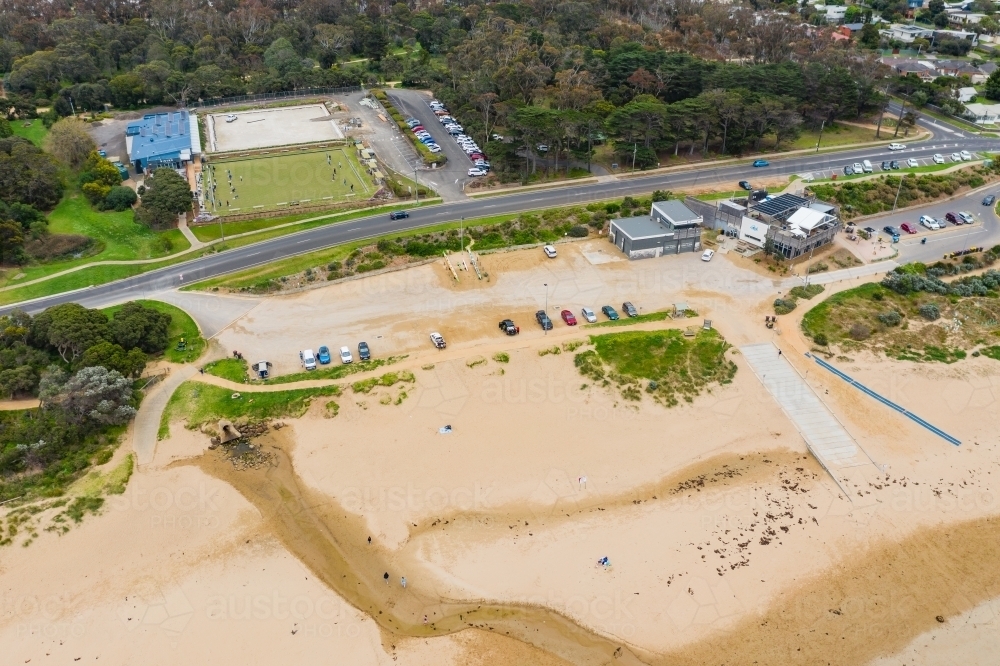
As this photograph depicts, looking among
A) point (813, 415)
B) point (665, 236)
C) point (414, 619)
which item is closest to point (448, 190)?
point (665, 236)

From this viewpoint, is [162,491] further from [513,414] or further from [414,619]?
[513,414]

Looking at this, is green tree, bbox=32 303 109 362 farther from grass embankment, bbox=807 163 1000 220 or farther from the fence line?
grass embankment, bbox=807 163 1000 220

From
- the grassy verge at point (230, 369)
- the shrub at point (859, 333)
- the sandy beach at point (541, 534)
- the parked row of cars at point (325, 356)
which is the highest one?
the shrub at point (859, 333)

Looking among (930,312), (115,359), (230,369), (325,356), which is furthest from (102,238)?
(930,312)

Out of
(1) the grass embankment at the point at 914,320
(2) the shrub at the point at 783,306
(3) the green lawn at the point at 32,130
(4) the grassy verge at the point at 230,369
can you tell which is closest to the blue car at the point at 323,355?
(4) the grassy verge at the point at 230,369

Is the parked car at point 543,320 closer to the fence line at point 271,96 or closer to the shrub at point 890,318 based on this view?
the shrub at point 890,318
